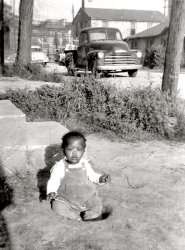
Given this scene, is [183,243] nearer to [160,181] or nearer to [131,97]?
[160,181]

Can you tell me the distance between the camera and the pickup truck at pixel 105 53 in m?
14.6

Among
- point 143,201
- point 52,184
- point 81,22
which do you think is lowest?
point 143,201

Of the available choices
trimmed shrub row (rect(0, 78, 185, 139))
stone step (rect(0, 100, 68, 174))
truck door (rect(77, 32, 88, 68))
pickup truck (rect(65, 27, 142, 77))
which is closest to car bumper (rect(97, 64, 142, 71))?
pickup truck (rect(65, 27, 142, 77))

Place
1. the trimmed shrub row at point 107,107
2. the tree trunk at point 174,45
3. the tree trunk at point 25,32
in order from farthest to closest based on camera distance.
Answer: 1. the tree trunk at point 25,32
2. the tree trunk at point 174,45
3. the trimmed shrub row at point 107,107

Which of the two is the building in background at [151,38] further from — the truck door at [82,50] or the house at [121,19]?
the truck door at [82,50]

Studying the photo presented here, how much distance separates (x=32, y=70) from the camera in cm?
1136

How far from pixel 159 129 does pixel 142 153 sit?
89 cm

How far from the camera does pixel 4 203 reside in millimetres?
3070

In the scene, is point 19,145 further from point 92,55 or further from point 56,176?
point 92,55

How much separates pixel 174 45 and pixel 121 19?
157 ft

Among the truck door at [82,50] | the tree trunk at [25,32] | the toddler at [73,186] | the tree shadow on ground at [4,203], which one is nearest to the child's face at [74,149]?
the toddler at [73,186]

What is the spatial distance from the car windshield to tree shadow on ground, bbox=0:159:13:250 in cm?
1282

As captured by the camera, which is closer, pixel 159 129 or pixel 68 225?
pixel 68 225

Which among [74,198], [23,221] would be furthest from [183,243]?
[23,221]
